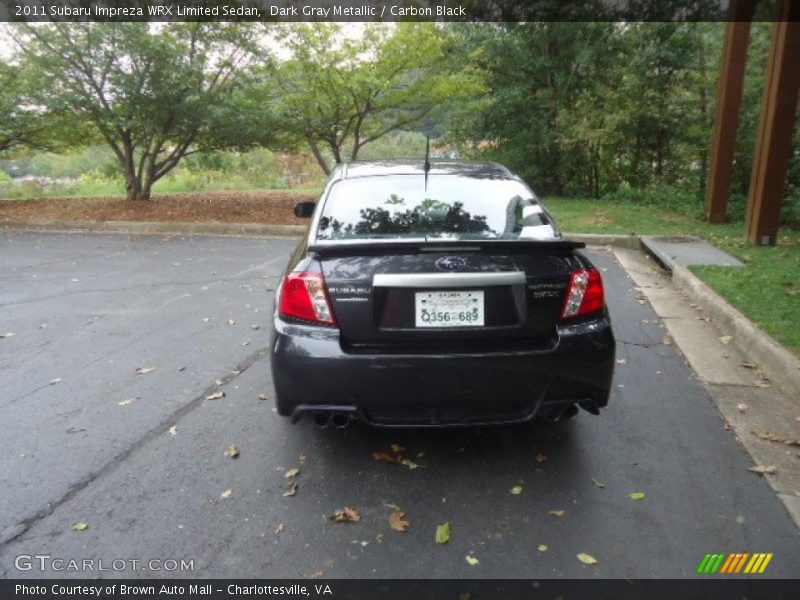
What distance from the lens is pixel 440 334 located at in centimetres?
268

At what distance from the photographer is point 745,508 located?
260cm

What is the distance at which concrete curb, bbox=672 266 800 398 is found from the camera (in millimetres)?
3799

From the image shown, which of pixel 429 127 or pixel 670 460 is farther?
pixel 429 127

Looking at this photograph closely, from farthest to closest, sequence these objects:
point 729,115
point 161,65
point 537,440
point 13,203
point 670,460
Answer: point 13,203 < point 161,65 < point 729,115 < point 537,440 < point 670,460

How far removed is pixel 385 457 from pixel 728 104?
34.2ft

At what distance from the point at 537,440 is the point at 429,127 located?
13774mm

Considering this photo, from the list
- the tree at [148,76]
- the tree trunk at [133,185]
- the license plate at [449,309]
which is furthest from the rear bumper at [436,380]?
the tree trunk at [133,185]

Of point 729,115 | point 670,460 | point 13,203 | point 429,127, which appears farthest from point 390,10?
point 670,460

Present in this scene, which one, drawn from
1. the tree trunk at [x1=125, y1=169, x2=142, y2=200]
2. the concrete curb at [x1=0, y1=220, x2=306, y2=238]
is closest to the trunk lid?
the concrete curb at [x1=0, y1=220, x2=306, y2=238]

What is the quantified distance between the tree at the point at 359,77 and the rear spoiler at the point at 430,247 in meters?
9.60

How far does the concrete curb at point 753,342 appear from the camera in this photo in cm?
380

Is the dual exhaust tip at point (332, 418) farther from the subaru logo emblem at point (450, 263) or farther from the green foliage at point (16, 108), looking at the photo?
the green foliage at point (16, 108)

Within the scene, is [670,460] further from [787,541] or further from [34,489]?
[34,489]

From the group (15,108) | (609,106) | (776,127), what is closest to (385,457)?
(776,127)
